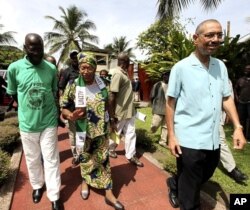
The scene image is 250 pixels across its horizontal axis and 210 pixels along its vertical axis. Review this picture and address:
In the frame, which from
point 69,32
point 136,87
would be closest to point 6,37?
point 69,32

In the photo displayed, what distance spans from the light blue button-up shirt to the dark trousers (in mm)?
88

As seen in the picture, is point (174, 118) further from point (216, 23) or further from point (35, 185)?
point (35, 185)

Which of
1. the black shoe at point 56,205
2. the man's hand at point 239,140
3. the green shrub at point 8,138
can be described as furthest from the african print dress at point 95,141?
the green shrub at point 8,138

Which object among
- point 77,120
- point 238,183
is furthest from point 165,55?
point 77,120

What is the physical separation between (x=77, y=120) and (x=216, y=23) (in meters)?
1.88

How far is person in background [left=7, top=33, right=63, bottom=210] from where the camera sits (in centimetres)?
306

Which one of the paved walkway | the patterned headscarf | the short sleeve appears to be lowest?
the paved walkway

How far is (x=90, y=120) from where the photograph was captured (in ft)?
10.8

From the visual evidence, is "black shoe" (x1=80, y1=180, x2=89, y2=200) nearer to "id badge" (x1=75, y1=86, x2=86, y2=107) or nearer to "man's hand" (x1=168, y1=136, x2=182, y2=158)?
"id badge" (x1=75, y1=86, x2=86, y2=107)

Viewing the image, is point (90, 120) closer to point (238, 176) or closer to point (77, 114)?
point (77, 114)

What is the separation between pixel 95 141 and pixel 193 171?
131cm

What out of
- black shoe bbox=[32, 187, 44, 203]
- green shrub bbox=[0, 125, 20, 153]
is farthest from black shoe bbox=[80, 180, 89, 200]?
green shrub bbox=[0, 125, 20, 153]

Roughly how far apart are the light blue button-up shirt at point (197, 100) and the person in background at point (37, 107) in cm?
149

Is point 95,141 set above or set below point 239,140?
below
